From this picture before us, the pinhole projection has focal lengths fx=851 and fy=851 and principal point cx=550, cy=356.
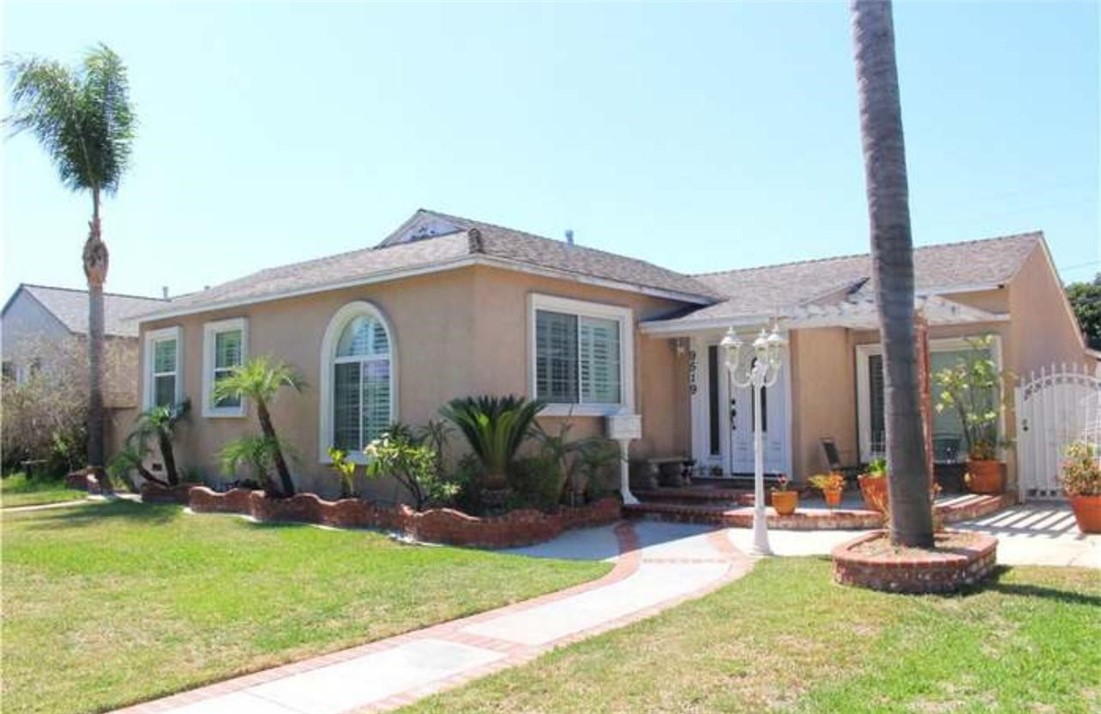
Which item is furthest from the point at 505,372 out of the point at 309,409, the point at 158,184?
the point at 158,184

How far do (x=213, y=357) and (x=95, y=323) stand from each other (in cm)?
535

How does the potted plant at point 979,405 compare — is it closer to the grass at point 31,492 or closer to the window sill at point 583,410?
the window sill at point 583,410

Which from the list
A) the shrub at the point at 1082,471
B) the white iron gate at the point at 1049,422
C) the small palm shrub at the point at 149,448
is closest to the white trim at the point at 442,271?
the small palm shrub at the point at 149,448

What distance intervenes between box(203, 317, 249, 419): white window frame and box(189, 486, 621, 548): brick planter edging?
2010mm

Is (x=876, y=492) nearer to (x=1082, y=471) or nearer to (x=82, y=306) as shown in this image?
(x=1082, y=471)

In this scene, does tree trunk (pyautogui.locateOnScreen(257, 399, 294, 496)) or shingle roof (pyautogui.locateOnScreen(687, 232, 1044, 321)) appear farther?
shingle roof (pyautogui.locateOnScreen(687, 232, 1044, 321))

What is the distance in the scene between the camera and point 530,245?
16.1 m

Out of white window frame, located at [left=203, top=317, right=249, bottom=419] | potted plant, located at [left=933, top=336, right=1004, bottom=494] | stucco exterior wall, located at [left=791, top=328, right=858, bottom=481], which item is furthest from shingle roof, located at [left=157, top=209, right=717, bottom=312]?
potted plant, located at [left=933, top=336, right=1004, bottom=494]

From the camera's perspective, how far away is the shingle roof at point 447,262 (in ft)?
46.3

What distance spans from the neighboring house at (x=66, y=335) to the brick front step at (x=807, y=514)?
14.2 meters

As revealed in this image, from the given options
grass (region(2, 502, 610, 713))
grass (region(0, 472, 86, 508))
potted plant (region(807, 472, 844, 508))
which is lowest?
grass (region(0, 472, 86, 508))

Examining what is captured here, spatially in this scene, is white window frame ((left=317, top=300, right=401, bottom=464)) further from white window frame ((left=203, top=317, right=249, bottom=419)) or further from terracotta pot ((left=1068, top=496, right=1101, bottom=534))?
terracotta pot ((left=1068, top=496, right=1101, bottom=534))

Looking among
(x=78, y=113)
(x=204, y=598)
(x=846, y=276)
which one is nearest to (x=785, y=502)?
(x=846, y=276)

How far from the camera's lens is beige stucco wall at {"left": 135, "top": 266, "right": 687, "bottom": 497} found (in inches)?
531
